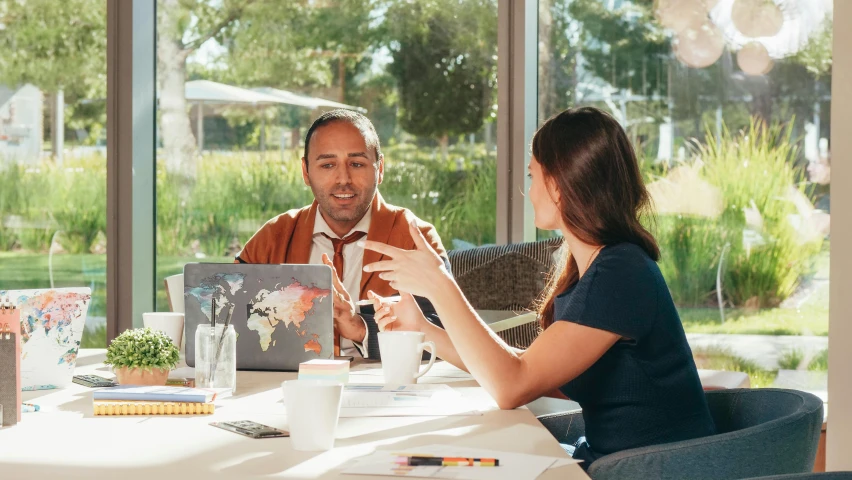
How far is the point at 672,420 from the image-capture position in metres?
1.92

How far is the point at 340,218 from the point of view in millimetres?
2988

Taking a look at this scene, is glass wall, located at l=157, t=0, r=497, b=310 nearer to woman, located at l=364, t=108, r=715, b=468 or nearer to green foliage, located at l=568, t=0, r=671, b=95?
green foliage, located at l=568, t=0, r=671, b=95

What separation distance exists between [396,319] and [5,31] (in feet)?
10.8

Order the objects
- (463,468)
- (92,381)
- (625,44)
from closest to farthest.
Answer: (463,468) → (92,381) → (625,44)

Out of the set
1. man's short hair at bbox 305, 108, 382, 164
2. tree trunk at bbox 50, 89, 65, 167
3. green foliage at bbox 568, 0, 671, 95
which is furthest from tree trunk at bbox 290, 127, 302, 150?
man's short hair at bbox 305, 108, 382, 164

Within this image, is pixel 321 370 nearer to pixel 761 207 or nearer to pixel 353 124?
pixel 353 124

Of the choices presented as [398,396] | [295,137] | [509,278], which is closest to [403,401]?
[398,396]

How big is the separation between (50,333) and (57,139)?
2.92 m

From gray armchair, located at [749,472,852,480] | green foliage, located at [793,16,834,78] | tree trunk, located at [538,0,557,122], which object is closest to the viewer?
gray armchair, located at [749,472,852,480]

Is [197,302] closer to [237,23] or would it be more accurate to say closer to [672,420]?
[672,420]

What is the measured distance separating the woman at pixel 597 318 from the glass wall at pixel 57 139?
9.83ft

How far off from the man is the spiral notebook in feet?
4.09

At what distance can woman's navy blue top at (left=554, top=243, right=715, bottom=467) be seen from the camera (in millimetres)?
1907

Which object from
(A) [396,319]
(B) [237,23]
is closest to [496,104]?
(B) [237,23]
